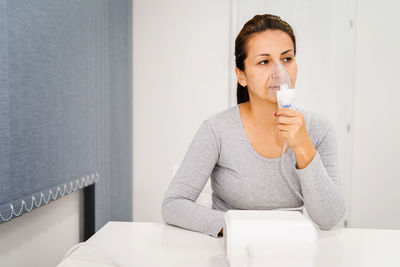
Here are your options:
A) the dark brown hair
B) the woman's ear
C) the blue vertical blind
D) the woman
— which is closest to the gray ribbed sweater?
the woman

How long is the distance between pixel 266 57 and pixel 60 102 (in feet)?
A: 3.25

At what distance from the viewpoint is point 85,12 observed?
5.82 ft

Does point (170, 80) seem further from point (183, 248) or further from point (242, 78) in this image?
point (183, 248)

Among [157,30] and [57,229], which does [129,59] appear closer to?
[157,30]

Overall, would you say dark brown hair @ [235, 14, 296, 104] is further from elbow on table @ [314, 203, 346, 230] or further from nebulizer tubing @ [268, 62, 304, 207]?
elbow on table @ [314, 203, 346, 230]

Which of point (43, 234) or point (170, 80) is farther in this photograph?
point (170, 80)

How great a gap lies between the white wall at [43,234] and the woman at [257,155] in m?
0.70

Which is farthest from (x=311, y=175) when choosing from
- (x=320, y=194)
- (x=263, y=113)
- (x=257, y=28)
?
(x=257, y=28)

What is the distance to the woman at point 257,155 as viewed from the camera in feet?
3.30

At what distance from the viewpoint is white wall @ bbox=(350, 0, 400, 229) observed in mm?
2674

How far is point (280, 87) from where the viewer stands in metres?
0.99

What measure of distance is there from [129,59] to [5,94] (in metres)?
1.61

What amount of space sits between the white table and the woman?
0.09 meters

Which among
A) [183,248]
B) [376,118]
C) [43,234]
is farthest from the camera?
[376,118]
